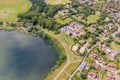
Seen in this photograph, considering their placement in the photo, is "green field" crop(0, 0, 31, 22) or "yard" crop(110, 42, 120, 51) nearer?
"yard" crop(110, 42, 120, 51)

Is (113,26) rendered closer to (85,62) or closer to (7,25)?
(85,62)

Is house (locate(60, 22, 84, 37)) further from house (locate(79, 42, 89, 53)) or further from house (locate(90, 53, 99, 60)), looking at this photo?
house (locate(90, 53, 99, 60))

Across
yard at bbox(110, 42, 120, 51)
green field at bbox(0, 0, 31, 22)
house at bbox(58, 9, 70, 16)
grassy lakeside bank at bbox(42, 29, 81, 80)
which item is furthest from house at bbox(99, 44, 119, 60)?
green field at bbox(0, 0, 31, 22)

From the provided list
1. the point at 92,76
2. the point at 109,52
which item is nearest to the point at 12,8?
the point at 109,52

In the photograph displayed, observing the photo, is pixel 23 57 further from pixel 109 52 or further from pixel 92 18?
pixel 92 18

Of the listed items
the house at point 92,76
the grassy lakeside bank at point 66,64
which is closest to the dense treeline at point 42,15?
the grassy lakeside bank at point 66,64
